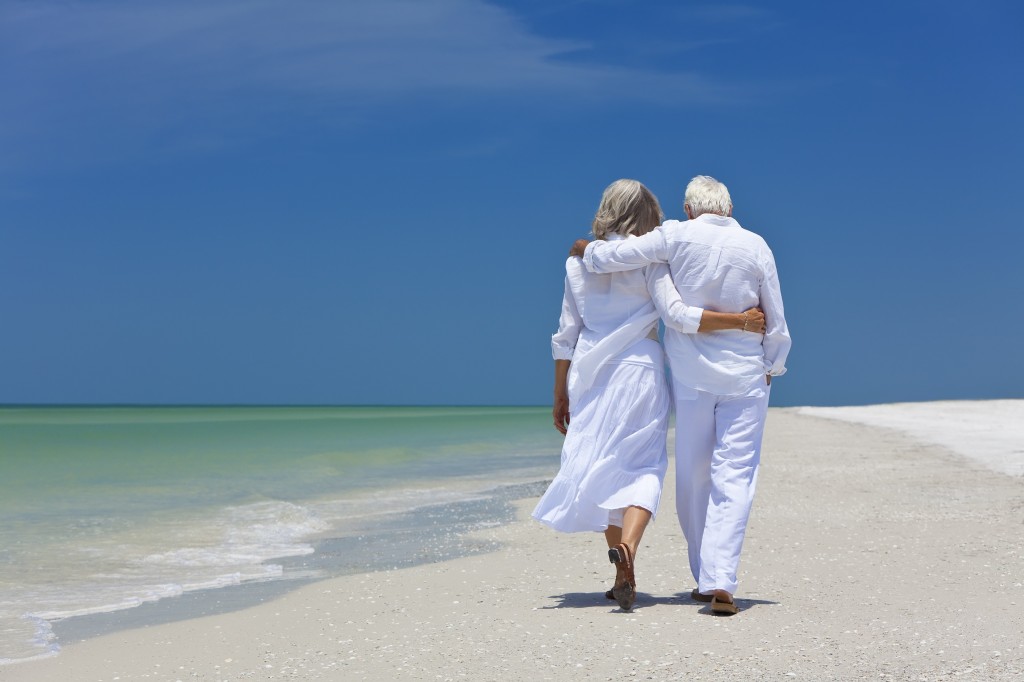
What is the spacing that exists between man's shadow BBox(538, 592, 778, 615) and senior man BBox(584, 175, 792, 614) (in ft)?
0.47

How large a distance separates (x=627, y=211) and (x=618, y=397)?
860 mm

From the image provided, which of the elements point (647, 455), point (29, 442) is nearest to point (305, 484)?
point (647, 455)

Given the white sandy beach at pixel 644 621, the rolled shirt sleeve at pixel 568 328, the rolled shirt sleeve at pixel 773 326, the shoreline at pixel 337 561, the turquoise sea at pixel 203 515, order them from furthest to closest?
the turquoise sea at pixel 203 515 → the shoreline at pixel 337 561 → the rolled shirt sleeve at pixel 568 328 → the rolled shirt sleeve at pixel 773 326 → the white sandy beach at pixel 644 621

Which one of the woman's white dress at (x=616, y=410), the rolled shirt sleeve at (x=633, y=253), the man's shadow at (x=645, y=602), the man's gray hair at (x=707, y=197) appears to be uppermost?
the man's gray hair at (x=707, y=197)

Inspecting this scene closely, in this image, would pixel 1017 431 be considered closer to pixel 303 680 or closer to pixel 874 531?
pixel 874 531

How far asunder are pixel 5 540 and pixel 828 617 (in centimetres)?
716

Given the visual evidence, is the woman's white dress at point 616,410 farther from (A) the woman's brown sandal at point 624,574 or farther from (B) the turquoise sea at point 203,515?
(B) the turquoise sea at point 203,515

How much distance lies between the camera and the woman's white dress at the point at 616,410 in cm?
495

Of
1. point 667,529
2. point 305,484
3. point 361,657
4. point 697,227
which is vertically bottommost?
point 305,484

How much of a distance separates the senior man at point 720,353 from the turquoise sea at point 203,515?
293cm

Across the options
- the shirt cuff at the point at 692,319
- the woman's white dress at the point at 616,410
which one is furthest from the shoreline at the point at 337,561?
the shirt cuff at the point at 692,319

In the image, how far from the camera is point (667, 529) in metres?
7.74

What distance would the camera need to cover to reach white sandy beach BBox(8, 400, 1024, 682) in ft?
12.9

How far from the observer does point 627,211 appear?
497 centimetres
